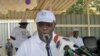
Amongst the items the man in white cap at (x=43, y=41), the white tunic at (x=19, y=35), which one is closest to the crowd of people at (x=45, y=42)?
the man in white cap at (x=43, y=41)

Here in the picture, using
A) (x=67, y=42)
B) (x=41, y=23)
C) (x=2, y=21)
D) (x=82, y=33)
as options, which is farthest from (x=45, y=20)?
(x=2, y=21)

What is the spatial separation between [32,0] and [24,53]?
3.40m

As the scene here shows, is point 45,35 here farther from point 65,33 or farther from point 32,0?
point 65,33

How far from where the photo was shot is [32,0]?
18.3ft

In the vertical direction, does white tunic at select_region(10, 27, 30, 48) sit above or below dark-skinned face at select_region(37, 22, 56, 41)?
below

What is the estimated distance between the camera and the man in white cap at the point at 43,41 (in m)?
2.23

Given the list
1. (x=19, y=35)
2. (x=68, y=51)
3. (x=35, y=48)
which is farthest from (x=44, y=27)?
(x=19, y=35)

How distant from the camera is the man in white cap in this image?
2.23m

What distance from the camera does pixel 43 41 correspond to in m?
2.26

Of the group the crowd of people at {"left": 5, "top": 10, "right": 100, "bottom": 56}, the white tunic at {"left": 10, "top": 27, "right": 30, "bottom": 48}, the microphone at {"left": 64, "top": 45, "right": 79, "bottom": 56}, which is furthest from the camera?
the white tunic at {"left": 10, "top": 27, "right": 30, "bottom": 48}

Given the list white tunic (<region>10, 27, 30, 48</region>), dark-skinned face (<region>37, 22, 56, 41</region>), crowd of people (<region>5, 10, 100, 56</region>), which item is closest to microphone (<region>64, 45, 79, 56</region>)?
crowd of people (<region>5, 10, 100, 56</region>)

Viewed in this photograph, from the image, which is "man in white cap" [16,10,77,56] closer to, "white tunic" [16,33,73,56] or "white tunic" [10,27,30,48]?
"white tunic" [16,33,73,56]

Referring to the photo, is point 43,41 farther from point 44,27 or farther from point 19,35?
point 19,35

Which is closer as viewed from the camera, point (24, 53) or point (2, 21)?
point (24, 53)
